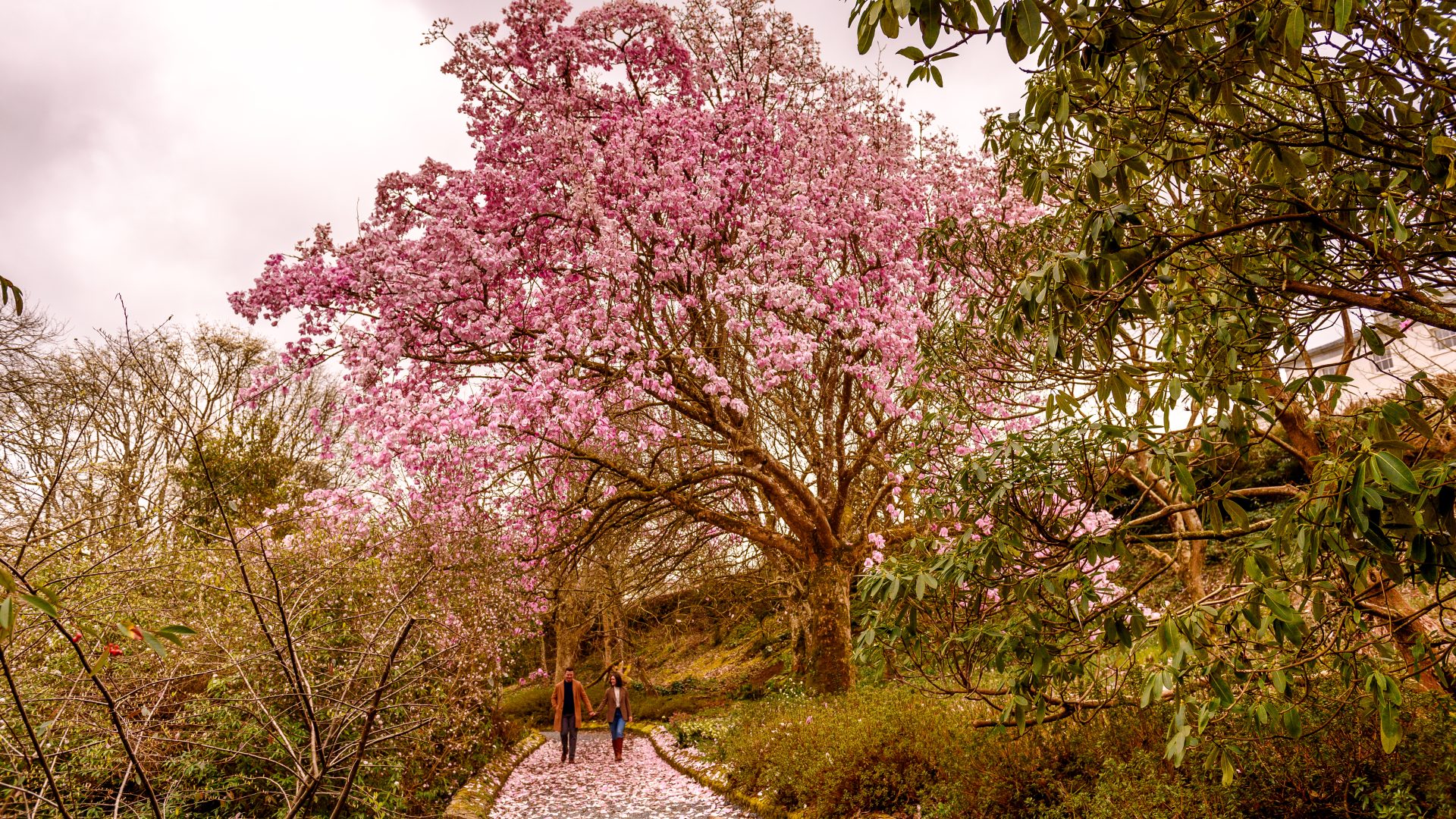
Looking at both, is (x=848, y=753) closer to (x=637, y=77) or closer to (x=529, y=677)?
(x=637, y=77)

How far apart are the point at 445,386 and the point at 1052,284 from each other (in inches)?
318

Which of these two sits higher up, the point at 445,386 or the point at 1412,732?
the point at 445,386

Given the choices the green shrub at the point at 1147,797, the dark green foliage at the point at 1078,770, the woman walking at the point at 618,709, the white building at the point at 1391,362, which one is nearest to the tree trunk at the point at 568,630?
the woman walking at the point at 618,709

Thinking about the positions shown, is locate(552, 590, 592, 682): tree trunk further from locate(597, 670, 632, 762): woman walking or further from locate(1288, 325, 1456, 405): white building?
locate(1288, 325, 1456, 405): white building

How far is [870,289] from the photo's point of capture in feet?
31.4

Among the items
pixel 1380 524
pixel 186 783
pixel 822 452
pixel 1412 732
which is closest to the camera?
pixel 1380 524

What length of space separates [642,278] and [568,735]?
324 inches

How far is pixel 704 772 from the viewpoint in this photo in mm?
9797

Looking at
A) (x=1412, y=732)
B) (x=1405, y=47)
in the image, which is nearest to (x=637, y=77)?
(x=1405, y=47)

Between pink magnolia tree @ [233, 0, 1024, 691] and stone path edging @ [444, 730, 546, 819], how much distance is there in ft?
9.48

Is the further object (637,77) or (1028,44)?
(637,77)

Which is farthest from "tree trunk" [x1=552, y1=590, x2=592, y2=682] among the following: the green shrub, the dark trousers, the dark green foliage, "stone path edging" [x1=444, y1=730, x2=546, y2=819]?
the green shrub

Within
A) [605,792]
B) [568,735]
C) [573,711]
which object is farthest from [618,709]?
[605,792]

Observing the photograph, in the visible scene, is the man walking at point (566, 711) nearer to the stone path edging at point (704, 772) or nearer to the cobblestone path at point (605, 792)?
the cobblestone path at point (605, 792)
